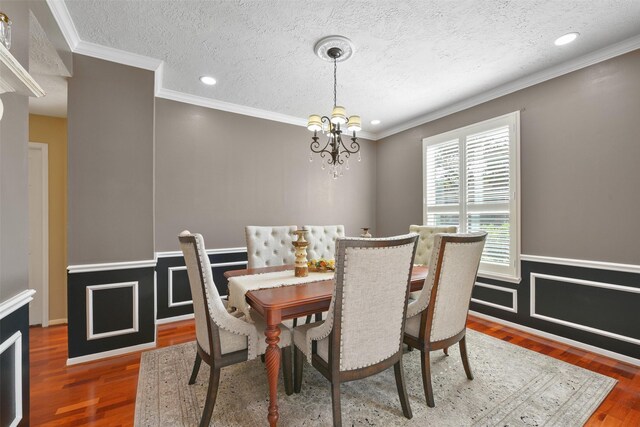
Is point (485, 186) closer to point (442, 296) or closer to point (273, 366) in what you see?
point (442, 296)

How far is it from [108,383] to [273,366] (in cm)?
144

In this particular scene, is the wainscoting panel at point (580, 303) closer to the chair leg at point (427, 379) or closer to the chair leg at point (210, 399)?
the chair leg at point (427, 379)

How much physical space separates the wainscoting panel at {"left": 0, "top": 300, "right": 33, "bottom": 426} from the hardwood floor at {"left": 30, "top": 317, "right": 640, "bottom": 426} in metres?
0.37

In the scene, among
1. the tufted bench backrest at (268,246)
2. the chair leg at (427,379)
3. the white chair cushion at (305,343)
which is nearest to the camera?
the white chair cushion at (305,343)

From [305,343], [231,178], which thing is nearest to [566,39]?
[305,343]

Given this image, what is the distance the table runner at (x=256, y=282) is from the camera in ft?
6.15

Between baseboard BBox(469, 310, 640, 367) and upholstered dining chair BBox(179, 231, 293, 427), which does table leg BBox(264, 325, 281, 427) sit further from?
baseboard BBox(469, 310, 640, 367)

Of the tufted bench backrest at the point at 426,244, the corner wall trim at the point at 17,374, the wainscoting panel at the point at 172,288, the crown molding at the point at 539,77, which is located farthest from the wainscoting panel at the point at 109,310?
the crown molding at the point at 539,77

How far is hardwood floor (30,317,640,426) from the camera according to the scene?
167 centimetres

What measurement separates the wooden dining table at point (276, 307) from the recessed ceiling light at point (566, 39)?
2.77 m

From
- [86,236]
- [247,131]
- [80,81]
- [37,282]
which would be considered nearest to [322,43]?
[247,131]

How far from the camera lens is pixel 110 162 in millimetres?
2436

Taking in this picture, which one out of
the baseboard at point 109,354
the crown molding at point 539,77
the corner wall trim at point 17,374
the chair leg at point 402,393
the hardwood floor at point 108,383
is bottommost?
the hardwood floor at point 108,383

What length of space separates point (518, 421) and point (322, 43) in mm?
2993
